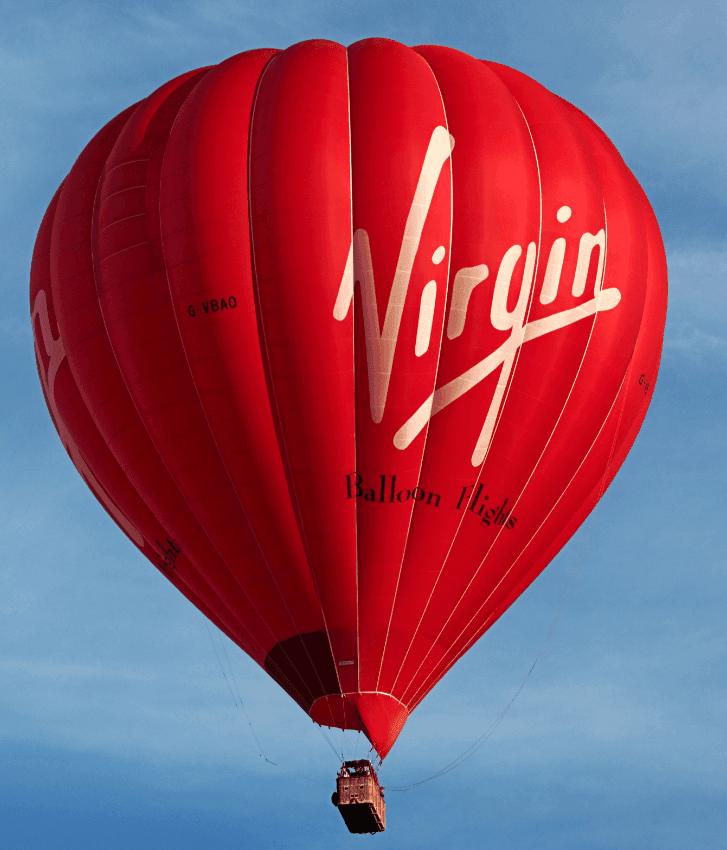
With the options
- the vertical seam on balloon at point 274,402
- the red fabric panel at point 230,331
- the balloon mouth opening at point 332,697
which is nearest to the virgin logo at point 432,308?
the vertical seam on balloon at point 274,402

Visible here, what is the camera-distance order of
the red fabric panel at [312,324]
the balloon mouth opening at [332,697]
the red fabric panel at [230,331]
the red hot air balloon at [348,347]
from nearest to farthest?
1. the red fabric panel at [312,324]
2. the red hot air balloon at [348,347]
3. the red fabric panel at [230,331]
4. the balloon mouth opening at [332,697]

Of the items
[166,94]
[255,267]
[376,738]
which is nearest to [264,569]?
[376,738]

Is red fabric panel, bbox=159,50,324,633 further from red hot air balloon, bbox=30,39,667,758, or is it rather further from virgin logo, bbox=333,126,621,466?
virgin logo, bbox=333,126,621,466

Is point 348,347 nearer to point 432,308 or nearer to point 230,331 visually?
point 432,308

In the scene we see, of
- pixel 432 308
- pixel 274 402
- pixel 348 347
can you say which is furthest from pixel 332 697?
pixel 432 308

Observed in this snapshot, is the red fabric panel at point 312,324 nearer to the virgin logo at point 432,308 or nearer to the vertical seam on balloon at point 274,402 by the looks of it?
the vertical seam on balloon at point 274,402

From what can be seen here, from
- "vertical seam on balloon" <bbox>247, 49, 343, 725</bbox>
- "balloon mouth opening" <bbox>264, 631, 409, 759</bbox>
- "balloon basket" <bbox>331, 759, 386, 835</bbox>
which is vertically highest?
"vertical seam on balloon" <bbox>247, 49, 343, 725</bbox>

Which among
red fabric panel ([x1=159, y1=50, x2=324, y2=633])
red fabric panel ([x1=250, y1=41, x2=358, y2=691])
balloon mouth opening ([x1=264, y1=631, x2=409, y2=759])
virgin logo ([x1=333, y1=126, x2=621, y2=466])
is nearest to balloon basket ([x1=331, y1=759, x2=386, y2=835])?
balloon mouth opening ([x1=264, y1=631, x2=409, y2=759])
